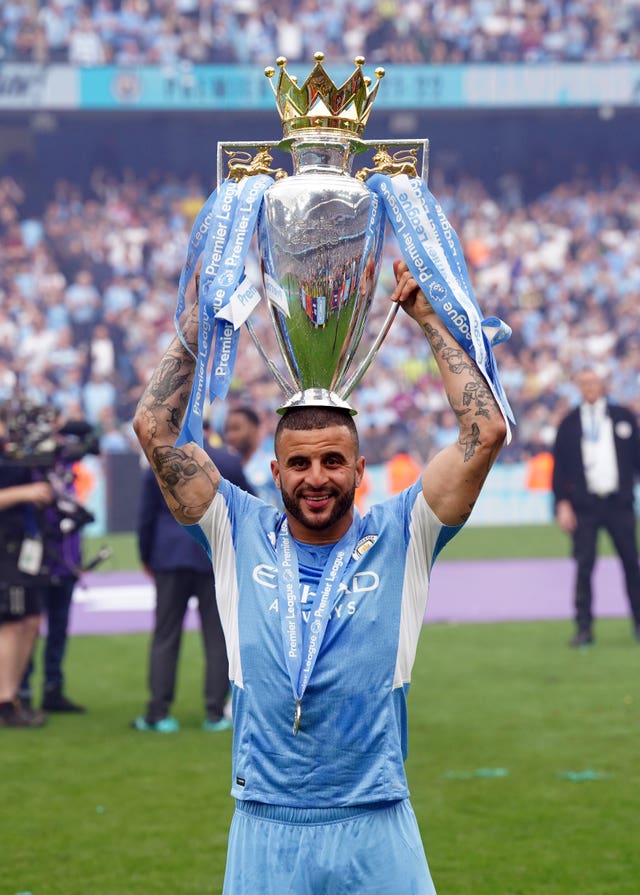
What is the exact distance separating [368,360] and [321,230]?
36cm

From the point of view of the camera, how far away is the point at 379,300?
24.9 meters

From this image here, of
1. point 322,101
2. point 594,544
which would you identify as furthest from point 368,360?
point 594,544

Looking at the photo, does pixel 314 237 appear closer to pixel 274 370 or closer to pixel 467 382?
pixel 274 370

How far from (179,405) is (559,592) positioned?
455 inches

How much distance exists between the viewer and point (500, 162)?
31969mm

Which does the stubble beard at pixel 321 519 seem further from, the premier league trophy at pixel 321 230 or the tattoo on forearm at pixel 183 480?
the premier league trophy at pixel 321 230

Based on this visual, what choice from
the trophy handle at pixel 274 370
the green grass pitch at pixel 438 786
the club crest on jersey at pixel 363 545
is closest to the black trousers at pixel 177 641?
the green grass pitch at pixel 438 786

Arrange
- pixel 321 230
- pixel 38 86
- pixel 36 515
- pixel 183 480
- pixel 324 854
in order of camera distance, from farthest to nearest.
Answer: pixel 38 86, pixel 36 515, pixel 321 230, pixel 183 480, pixel 324 854

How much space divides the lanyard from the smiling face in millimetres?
77

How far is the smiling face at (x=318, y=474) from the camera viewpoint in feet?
10.6

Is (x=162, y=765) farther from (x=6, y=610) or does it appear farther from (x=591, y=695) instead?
(x=591, y=695)

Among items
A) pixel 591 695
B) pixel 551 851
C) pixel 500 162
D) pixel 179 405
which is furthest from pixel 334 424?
pixel 500 162

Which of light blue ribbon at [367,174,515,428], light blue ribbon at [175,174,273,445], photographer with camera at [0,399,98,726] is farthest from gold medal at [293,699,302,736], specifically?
photographer with camera at [0,399,98,726]

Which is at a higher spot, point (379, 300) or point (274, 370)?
point (379, 300)
